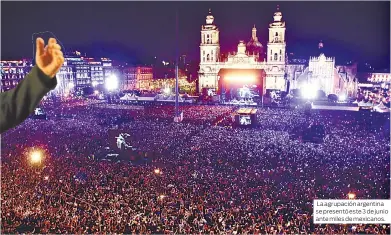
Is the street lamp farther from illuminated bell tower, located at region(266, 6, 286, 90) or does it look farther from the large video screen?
the large video screen

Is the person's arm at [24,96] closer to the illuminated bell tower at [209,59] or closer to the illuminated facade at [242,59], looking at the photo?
the illuminated facade at [242,59]

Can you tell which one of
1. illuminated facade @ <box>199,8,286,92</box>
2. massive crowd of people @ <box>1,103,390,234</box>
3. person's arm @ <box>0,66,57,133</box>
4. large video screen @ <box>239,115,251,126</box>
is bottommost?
massive crowd of people @ <box>1,103,390,234</box>

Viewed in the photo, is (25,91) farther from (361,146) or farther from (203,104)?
(203,104)

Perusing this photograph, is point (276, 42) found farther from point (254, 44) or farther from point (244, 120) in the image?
point (244, 120)

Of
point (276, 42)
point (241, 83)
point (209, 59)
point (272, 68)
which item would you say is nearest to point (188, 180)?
point (241, 83)

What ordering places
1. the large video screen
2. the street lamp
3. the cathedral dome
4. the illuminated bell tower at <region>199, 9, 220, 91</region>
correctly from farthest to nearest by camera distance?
the cathedral dome
the illuminated bell tower at <region>199, 9, 220, 91</region>
the street lamp
the large video screen

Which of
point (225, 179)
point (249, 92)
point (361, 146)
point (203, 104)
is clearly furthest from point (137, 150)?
point (249, 92)

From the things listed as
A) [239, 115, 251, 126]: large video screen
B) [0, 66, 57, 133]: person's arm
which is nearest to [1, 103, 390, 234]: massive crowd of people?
[239, 115, 251, 126]: large video screen

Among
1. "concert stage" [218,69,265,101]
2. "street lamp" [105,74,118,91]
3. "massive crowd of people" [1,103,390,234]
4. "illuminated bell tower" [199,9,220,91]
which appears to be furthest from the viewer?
"illuminated bell tower" [199,9,220,91]
